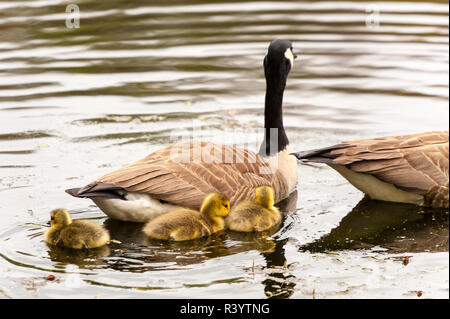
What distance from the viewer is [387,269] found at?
6434mm

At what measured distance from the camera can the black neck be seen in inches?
343

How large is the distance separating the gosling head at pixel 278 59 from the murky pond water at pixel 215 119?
4.28ft

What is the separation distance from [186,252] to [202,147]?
143cm

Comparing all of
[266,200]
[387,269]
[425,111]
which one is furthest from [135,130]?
[387,269]

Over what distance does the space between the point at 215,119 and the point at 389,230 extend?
420cm

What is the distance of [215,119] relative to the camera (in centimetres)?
1109

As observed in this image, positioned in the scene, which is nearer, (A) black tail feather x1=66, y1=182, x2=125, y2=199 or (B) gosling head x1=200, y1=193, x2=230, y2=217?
(A) black tail feather x1=66, y1=182, x2=125, y2=199

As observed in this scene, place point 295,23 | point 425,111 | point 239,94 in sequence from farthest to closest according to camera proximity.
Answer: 1. point 295,23
2. point 239,94
3. point 425,111

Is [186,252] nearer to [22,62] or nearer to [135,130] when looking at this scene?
[135,130]

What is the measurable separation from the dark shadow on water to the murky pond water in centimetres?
2
